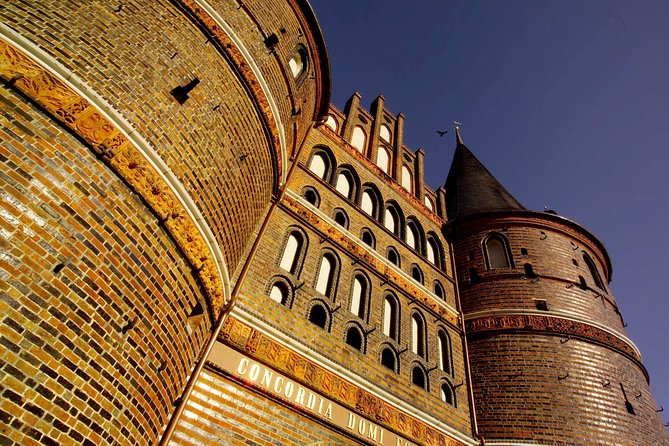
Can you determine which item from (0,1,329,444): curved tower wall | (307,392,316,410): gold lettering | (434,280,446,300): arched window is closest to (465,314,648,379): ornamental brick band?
(434,280,446,300): arched window

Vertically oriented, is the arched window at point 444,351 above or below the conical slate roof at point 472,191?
below

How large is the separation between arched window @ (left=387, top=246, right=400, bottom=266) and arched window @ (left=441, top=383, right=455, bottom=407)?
2627 millimetres

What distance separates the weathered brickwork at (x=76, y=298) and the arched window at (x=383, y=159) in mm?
8630

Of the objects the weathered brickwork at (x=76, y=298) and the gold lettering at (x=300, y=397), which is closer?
the weathered brickwork at (x=76, y=298)

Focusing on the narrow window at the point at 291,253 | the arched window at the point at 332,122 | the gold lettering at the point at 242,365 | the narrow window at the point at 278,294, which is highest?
the arched window at the point at 332,122

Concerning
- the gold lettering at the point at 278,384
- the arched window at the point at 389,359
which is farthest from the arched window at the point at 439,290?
the gold lettering at the point at 278,384

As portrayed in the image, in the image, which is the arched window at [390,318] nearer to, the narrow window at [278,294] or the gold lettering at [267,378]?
the narrow window at [278,294]

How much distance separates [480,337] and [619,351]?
3.13 m

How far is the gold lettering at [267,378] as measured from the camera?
561cm

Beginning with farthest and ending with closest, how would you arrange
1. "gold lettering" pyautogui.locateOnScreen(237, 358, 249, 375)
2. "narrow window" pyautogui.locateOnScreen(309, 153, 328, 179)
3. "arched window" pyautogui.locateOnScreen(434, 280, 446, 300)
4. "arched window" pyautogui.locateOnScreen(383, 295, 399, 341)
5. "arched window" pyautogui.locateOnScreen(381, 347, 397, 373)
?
"arched window" pyautogui.locateOnScreen(434, 280, 446, 300)
"narrow window" pyautogui.locateOnScreen(309, 153, 328, 179)
"arched window" pyautogui.locateOnScreen(383, 295, 399, 341)
"arched window" pyautogui.locateOnScreen(381, 347, 397, 373)
"gold lettering" pyautogui.locateOnScreen(237, 358, 249, 375)

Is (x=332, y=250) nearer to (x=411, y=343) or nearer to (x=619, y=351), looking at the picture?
(x=411, y=343)

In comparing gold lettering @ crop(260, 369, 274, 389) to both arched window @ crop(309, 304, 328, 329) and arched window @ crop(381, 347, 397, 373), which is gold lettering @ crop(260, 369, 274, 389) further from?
arched window @ crop(381, 347, 397, 373)

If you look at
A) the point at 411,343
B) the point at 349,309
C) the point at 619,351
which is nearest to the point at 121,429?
the point at 349,309

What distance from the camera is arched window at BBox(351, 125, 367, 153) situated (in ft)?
39.7
